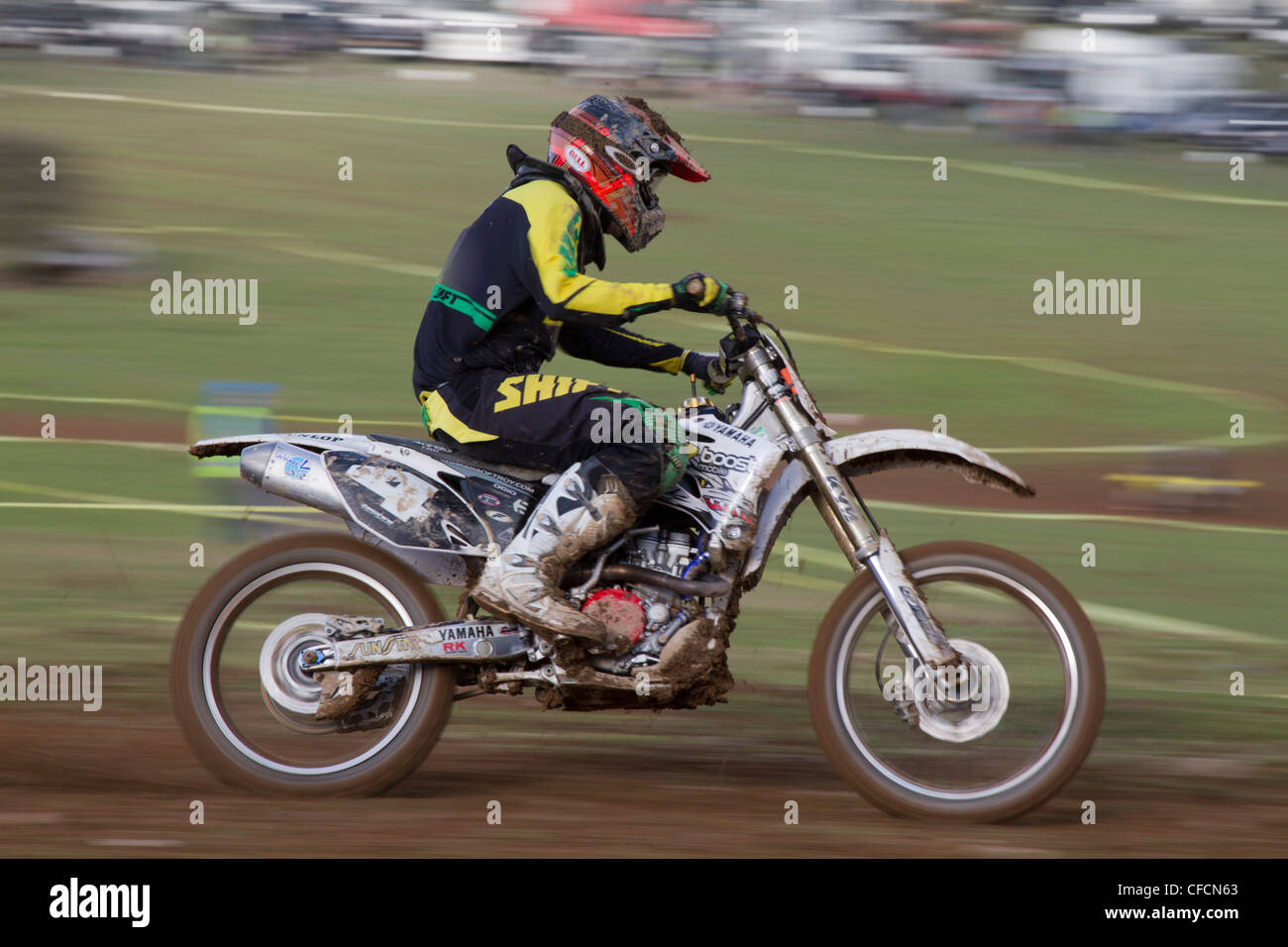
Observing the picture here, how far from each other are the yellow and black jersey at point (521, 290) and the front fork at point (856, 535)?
19.8 inches

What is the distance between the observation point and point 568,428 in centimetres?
516

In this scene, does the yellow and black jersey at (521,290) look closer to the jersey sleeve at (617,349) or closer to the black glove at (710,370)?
the jersey sleeve at (617,349)

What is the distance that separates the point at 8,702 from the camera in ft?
20.8

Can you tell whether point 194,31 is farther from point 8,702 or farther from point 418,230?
point 8,702

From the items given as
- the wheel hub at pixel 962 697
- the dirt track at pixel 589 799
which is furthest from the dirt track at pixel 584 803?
the wheel hub at pixel 962 697

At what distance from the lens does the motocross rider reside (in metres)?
5.06

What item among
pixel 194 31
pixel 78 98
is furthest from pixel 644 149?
pixel 194 31

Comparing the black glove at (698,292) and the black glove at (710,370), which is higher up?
the black glove at (698,292)

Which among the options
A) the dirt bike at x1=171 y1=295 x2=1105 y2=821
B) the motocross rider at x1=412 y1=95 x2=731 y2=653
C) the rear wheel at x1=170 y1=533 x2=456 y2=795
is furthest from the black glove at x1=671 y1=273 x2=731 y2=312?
the rear wheel at x1=170 y1=533 x2=456 y2=795

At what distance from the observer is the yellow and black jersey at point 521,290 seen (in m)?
5.04

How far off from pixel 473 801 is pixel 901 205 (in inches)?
602

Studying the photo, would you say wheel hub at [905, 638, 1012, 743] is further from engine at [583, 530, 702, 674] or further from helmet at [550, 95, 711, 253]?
helmet at [550, 95, 711, 253]

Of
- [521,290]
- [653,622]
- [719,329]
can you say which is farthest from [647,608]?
[719,329]

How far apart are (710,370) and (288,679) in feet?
5.78
